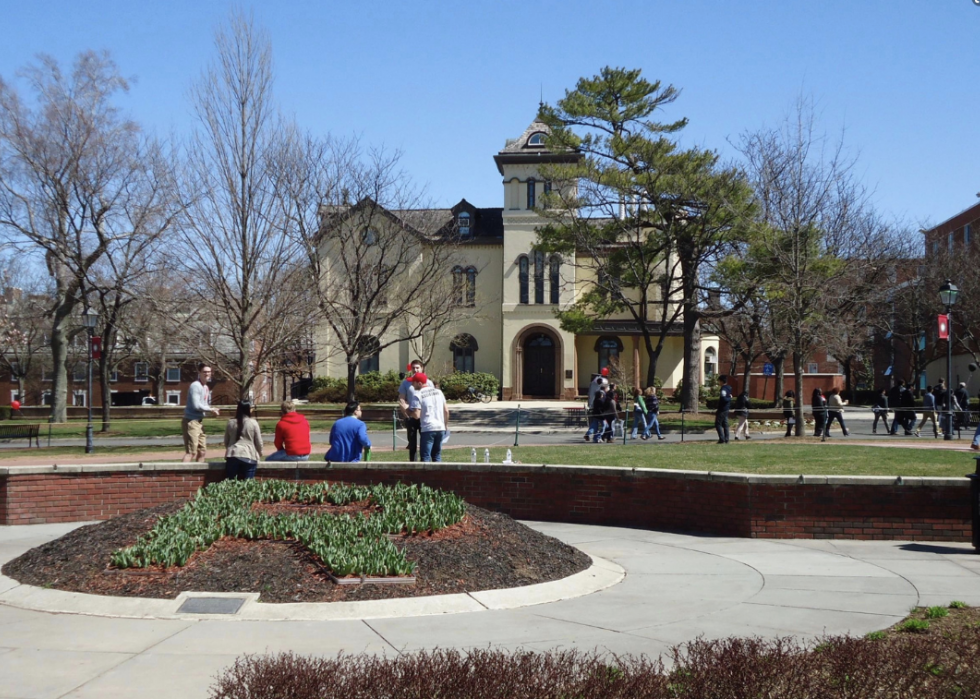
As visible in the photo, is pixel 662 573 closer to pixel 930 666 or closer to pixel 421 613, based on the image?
pixel 421 613

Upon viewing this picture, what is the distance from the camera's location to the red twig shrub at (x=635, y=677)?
15.6 feet

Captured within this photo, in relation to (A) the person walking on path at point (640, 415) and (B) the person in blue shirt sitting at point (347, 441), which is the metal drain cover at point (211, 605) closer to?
(B) the person in blue shirt sitting at point (347, 441)

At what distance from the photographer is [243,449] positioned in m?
12.4

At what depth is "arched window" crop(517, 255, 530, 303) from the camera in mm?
53031

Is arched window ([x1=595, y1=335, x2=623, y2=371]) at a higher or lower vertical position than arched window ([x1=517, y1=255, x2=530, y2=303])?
lower

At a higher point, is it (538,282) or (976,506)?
(538,282)

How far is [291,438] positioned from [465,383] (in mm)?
35519

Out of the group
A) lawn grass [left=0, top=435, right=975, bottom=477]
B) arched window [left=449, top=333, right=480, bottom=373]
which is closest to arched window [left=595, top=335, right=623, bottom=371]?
arched window [left=449, top=333, right=480, bottom=373]

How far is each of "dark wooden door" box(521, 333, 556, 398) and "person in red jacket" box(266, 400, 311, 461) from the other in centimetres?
3978

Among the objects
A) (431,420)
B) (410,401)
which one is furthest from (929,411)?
(431,420)

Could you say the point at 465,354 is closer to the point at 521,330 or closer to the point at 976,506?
the point at 521,330

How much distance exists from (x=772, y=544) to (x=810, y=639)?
460cm

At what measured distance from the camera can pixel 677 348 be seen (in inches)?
2096

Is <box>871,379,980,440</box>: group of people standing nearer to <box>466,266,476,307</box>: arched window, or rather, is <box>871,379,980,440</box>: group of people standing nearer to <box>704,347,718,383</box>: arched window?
<box>704,347,718,383</box>: arched window
